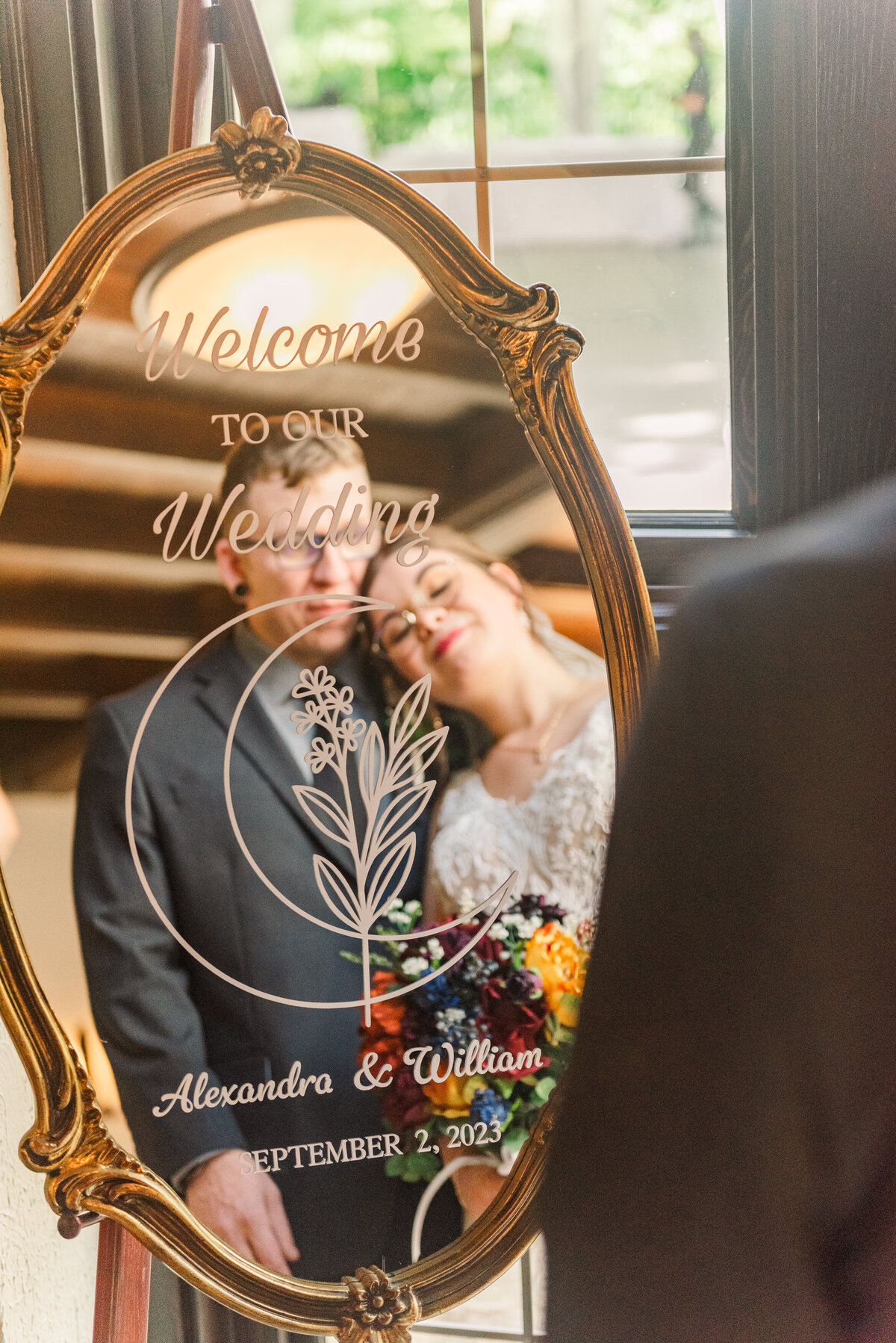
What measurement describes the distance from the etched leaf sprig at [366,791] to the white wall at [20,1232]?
19.8 inches

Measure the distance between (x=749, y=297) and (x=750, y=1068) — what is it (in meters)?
0.90

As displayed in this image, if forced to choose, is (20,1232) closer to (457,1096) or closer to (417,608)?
(457,1096)

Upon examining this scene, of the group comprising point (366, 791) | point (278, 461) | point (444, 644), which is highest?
point (278, 461)

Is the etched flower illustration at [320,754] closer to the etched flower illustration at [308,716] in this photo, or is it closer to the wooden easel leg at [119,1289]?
the etched flower illustration at [308,716]

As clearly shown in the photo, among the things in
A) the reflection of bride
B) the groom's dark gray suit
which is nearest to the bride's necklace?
the reflection of bride

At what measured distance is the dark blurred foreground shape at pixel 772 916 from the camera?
0.35m

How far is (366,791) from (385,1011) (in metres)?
0.19

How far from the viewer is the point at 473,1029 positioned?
84 centimetres

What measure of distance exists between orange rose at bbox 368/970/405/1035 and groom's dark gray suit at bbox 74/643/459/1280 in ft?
0.05

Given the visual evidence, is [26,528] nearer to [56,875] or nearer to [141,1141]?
[56,875]

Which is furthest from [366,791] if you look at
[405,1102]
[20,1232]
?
[20,1232]

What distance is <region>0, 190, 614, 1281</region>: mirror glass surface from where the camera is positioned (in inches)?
31.2

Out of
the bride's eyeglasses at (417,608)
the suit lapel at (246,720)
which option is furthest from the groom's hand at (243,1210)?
the bride's eyeglasses at (417,608)

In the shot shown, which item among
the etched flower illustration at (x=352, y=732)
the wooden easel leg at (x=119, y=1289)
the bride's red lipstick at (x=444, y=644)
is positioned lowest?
the wooden easel leg at (x=119, y=1289)
